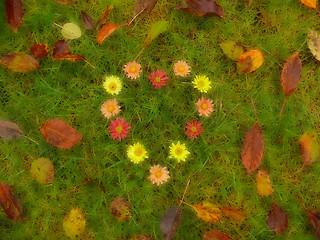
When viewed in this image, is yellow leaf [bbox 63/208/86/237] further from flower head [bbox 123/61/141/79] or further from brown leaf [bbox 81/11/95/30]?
brown leaf [bbox 81/11/95/30]

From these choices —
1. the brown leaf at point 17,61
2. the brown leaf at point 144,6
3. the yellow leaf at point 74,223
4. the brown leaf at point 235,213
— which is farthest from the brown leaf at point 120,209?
the brown leaf at point 144,6

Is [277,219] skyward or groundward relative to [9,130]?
skyward

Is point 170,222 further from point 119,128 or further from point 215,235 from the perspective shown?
point 119,128

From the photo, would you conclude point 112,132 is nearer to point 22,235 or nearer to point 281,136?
point 22,235

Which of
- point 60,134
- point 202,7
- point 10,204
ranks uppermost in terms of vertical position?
point 202,7

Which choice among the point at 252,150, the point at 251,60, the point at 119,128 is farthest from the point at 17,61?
the point at 252,150

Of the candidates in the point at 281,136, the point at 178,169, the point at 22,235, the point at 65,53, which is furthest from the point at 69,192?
the point at 281,136

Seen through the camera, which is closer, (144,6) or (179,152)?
(179,152)
